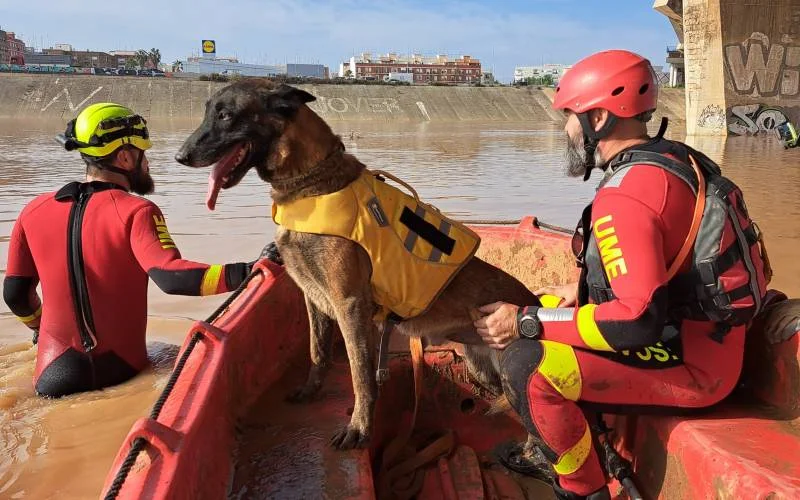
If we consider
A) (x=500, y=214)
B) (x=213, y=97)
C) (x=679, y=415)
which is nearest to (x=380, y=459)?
(x=679, y=415)

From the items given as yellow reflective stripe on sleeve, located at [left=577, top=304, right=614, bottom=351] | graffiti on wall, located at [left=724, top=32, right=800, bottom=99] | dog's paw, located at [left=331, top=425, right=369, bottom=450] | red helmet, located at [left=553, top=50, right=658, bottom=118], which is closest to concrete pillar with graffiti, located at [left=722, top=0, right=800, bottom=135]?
graffiti on wall, located at [left=724, top=32, right=800, bottom=99]

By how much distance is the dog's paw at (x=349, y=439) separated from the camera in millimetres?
2925

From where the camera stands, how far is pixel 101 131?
3.86 m

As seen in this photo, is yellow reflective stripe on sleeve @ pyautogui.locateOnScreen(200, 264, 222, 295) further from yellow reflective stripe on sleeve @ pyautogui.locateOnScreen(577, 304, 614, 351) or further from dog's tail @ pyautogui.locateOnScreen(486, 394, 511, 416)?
yellow reflective stripe on sleeve @ pyautogui.locateOnScreen(577, 304, 614, 351)

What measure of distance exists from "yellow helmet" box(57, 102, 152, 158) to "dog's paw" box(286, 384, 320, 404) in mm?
1917

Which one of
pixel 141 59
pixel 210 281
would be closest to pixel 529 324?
pixel 210 281

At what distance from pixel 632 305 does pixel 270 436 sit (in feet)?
5.92

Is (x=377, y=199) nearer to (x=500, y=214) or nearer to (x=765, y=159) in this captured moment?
(x=500, y=214)

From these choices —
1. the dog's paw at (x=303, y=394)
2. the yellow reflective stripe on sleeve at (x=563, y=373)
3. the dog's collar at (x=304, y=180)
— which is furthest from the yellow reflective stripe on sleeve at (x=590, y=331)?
the dog's paw at (x=303, y=394)

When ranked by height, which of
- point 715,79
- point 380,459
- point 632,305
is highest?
point 715,79

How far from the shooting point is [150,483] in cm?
183

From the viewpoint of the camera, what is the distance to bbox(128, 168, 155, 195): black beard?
13.5ft

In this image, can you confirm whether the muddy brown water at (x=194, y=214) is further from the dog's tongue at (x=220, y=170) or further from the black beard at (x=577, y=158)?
the black beard at (x=577, y=158)

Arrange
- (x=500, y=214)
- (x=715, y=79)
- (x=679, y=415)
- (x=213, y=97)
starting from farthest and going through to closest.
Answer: (x=715, y=79)
(x=500, y=214)
(x=213, y=97)
(x=679, y=415)
